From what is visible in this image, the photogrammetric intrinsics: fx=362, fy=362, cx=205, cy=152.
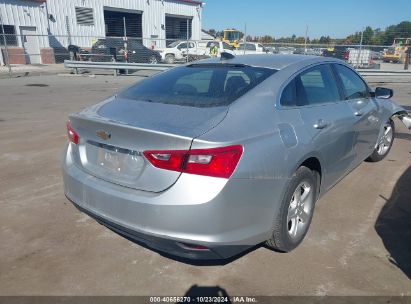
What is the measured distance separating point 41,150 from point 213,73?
11.9 feet

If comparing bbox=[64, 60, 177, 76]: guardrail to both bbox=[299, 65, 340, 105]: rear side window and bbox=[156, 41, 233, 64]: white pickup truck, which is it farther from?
bbox=[299, 65, 340, 105]: rear side window

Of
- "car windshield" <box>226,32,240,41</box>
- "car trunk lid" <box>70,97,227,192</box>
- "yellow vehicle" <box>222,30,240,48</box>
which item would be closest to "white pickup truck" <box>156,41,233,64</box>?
"yellow vehicle" <box>222,30,240,48</box>

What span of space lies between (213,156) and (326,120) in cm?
147

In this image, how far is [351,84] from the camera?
405 centimetres

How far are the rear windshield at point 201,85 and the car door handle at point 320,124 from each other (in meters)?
0.57

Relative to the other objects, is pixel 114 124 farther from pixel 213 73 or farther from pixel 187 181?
pixel 213 73

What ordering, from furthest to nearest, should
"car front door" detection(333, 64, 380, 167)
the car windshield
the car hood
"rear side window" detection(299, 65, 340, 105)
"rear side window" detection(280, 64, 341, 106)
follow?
the car windshield < "car front door" detection(333, 64, 380, 167) < "rear side window" detection(299, 65, 340, 105) < "rear side window" detection(280, 64, 341, 106) < the car hood

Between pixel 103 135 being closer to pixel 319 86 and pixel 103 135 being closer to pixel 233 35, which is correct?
pixel 319 86

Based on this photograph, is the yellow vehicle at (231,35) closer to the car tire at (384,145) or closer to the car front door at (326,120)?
the car tire at (384,145)

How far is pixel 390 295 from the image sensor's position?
2.55 metres

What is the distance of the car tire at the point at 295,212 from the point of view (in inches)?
107

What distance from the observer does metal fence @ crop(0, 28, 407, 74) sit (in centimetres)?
2148

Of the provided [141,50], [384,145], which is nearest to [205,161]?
[384,145]

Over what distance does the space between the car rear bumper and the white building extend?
18.2 m
